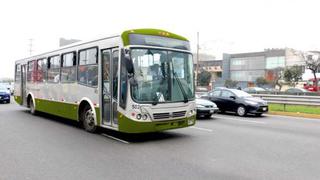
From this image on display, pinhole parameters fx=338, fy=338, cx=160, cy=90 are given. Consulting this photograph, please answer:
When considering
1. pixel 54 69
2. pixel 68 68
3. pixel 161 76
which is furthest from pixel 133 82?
pixel 54 69

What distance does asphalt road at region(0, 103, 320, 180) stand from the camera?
20.9ft

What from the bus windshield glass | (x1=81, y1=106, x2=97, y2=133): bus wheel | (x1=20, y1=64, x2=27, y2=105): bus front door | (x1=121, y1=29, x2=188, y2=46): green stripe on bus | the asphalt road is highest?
(x1=121, y1=29, x2=188, y2=46): green stripe on bus

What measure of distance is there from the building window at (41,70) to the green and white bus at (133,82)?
3.16 m

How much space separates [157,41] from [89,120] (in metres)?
3.58

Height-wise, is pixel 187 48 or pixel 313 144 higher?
pixel 187 48

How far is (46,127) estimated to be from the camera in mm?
12383

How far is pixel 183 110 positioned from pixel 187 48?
1.95 metres

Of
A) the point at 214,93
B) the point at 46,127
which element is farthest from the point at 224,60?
the point at 46,127

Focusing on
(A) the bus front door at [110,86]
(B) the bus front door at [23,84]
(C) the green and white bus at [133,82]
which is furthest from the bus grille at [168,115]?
(B) the bus front door at [23,84]

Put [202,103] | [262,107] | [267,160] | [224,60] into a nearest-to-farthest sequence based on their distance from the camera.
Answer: [267,160] < [202,103] < [262,107] < [224,60]

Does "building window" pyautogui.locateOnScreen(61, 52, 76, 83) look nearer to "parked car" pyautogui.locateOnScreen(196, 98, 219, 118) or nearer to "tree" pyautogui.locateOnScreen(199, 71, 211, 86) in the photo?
"parked car" pyautogui.locateOnScreen(196, 98, 219, 118)

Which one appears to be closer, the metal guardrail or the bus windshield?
the bus windshield

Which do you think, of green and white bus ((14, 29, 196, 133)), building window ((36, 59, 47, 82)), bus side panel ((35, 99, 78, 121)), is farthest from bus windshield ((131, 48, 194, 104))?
building window ((36, 59, 47, 82))

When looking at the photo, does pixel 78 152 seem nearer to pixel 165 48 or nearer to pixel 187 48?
pixel 165 48
